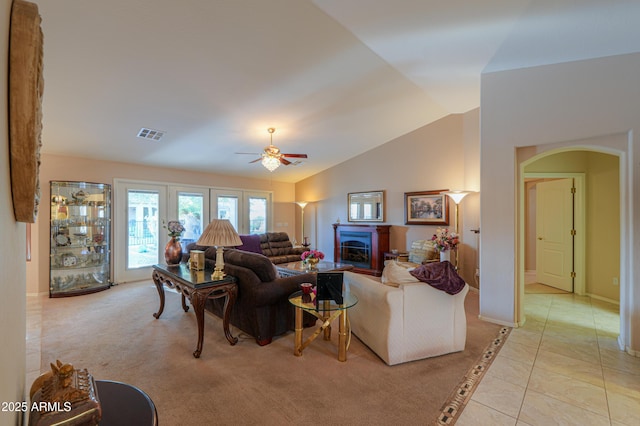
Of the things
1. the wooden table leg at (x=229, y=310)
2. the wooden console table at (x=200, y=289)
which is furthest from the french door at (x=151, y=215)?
the wooden table leg at (x=229, y=310)

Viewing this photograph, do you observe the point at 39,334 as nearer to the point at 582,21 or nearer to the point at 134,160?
the point at 134,160

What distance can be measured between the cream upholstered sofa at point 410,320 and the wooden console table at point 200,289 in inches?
57.8

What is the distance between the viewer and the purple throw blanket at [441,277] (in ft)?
8.84

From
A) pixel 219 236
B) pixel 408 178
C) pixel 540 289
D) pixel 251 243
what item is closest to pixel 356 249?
pixel 408 178

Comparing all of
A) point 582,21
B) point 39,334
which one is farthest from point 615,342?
point 39,334

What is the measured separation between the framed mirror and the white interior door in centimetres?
317

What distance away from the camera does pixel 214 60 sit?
3133 mm

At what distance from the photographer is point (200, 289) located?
2904 mm

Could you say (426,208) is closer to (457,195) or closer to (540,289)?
(457,195)

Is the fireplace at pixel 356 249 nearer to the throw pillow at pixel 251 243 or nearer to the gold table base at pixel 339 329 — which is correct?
the throw pillow at pixel 251 243

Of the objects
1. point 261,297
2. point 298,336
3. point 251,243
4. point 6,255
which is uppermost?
point 6,255

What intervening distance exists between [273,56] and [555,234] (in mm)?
5807

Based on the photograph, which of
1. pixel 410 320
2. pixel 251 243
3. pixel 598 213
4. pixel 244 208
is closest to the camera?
pixel 410 320

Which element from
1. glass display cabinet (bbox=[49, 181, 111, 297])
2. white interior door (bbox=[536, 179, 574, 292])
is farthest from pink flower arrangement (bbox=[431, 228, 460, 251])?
glass display cabinet (bbox=[49, 181, 111, 297])
